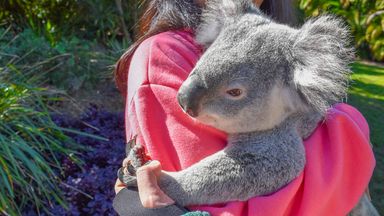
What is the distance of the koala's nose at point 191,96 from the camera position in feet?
3.70

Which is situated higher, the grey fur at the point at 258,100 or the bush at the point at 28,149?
the grey fur at the point at 258,100

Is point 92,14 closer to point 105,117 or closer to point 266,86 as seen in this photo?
point 105,117

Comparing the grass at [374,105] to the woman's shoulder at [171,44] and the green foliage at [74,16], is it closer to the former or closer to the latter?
the woman's shoulder at [171,44]

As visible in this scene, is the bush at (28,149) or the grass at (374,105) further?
the grass at (374,105)

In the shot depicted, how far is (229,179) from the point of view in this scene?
1145mm

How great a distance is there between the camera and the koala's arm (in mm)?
1146

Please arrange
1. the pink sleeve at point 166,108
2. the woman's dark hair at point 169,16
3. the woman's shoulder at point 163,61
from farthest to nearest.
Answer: the woman's dark hair at point 169,16
the woman's shoulder at point 163,61
the pink sleeve at point 166,108

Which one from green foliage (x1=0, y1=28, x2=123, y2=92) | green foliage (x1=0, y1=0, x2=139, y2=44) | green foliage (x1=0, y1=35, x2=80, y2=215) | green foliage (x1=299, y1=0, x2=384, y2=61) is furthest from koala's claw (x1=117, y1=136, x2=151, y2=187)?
green foliage (x1=299, y1=0, x2=384, y2=61)

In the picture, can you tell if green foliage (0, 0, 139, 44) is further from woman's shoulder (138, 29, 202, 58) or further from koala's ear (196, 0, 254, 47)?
koala's ear (196, 0, 254, 47)

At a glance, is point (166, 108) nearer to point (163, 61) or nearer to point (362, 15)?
point (163, 61)

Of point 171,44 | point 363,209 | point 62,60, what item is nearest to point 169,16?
point 171,44

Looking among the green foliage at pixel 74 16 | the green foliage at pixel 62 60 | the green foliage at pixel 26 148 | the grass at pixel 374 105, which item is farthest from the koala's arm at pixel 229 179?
the green foliage at pixel 74 16

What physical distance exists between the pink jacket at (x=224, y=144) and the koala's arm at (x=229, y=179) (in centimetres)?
2

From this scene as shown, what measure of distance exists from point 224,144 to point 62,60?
3193 millimetres
